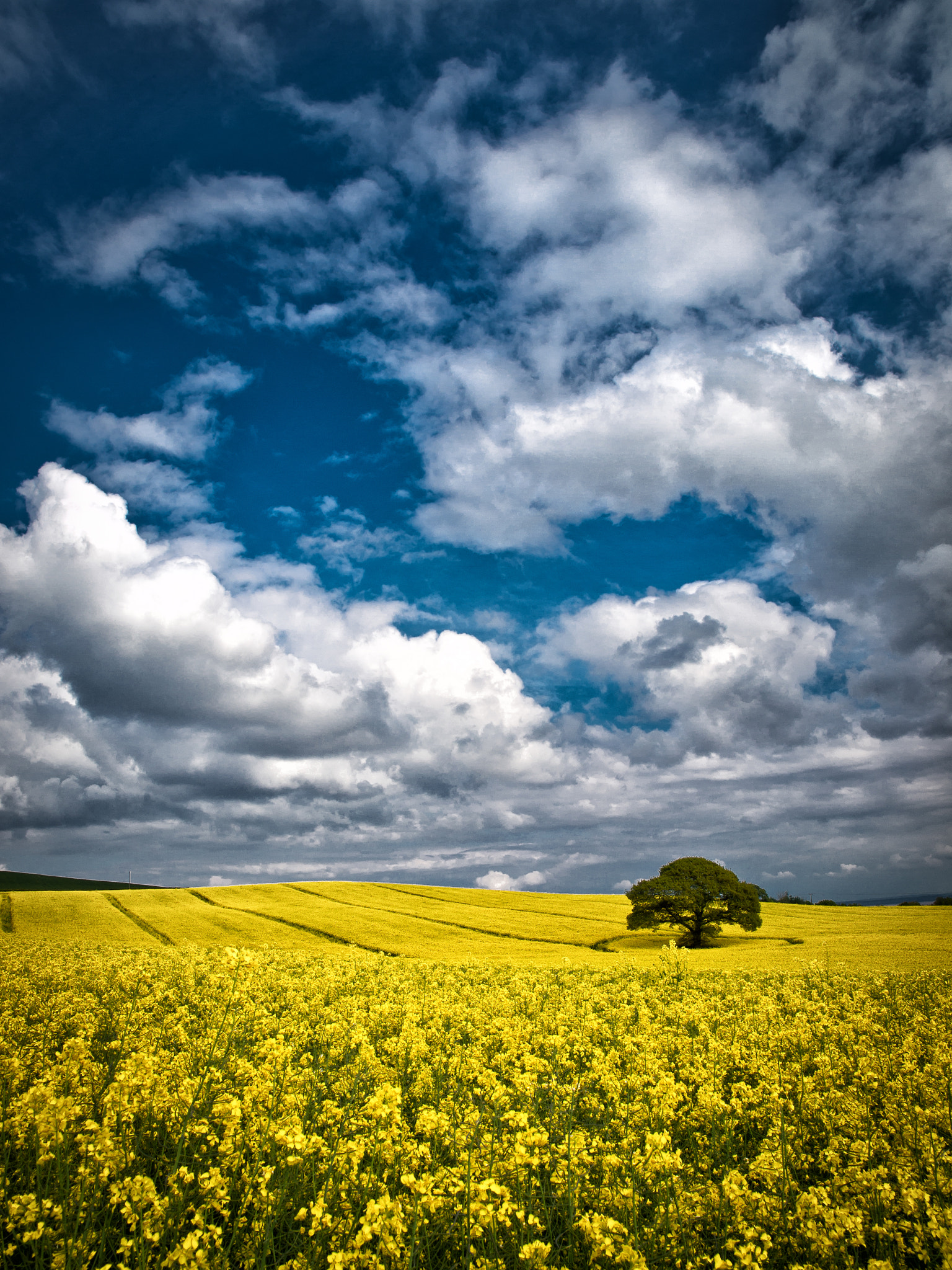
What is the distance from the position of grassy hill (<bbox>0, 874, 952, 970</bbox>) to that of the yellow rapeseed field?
32.5ft

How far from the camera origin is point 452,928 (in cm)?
4481

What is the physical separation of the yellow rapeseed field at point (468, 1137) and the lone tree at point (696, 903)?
33895 millimetres

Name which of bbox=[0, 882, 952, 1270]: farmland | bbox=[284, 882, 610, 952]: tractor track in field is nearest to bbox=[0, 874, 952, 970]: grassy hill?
bbox=[284, 882, 610, 952]: tractor track in field

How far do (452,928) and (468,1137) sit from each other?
42301mm

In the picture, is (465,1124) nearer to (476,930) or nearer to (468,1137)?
(468,1137)

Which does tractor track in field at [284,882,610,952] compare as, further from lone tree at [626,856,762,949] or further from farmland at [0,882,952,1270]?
farmland at [0,882,952,1270]

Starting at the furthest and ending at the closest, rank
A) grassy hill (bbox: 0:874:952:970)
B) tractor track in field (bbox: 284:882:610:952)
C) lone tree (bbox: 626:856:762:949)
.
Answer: lone tree (bbox: 626:856:762:949) → tractor track in field (bbox: 284:882:610:952) → grassy hill (bbox: 0:874:952:970)

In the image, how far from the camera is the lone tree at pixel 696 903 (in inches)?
1735

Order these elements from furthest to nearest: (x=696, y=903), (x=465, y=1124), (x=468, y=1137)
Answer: (x=696, y=903) < (x=465, y=1124) < (x=468, y=1137)

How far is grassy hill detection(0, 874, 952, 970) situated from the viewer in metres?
28.6

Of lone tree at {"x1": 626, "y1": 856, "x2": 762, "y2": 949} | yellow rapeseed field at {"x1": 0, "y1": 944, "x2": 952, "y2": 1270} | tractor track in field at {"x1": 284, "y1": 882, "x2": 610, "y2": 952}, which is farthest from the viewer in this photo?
lone tree at {"x1": 626, "y1": 856, "x2": 762, "y2": 949}

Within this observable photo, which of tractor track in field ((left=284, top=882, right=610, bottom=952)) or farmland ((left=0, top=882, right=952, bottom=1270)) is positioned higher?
farmland ((left=0, top=882, right=952, bottom=1270))

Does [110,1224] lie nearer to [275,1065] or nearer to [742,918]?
[275,1065]

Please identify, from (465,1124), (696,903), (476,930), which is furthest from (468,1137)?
(696,903)
